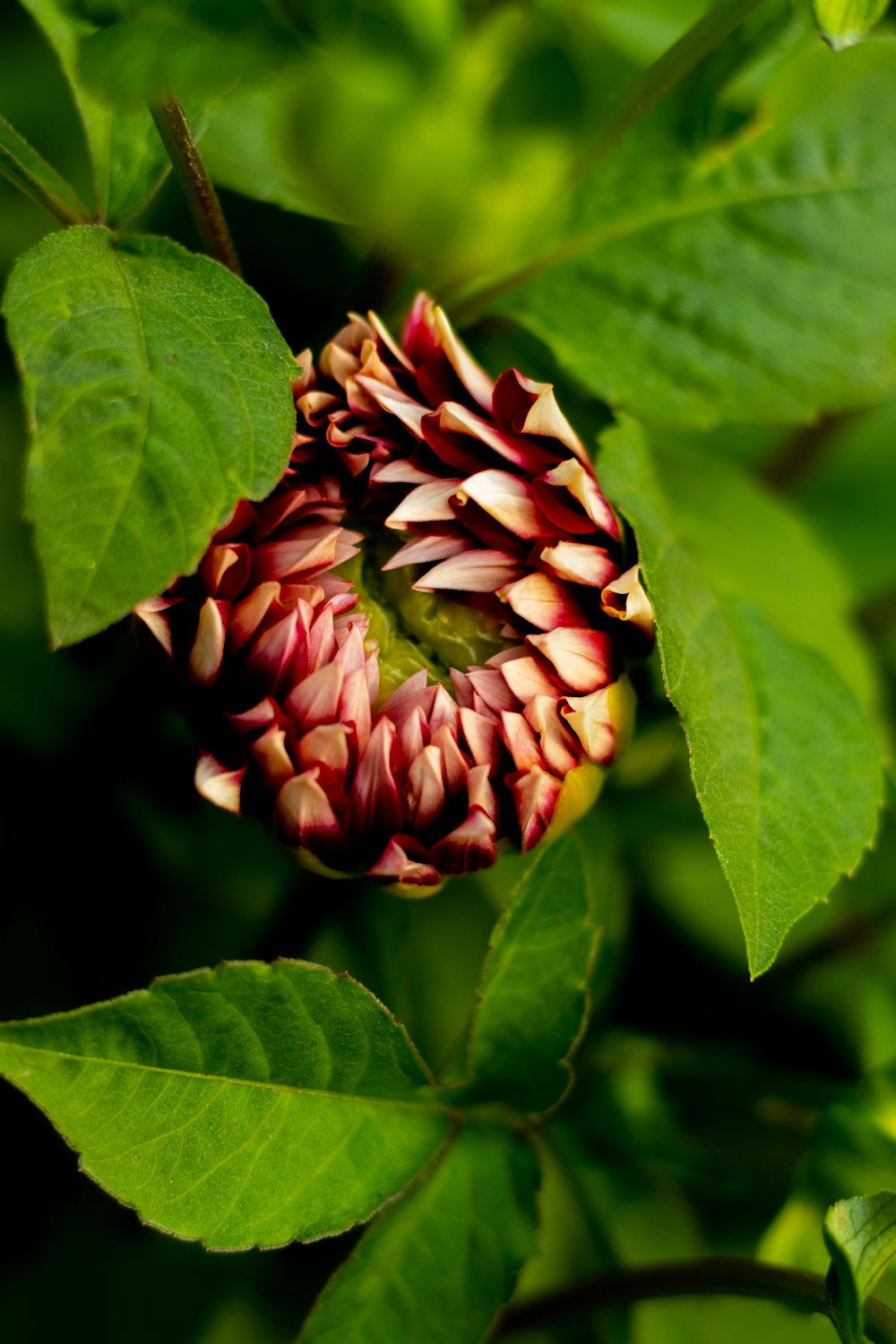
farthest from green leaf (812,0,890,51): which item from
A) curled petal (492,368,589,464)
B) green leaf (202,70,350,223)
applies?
green leaf (202,70,350,223)

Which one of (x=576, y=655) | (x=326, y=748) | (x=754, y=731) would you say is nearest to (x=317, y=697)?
(x=326, y=748)

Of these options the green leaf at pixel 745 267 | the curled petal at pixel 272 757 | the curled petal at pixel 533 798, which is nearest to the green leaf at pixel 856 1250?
the curled petal at pixel 533 798

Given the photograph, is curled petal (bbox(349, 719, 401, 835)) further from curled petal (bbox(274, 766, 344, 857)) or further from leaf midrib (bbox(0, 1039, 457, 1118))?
leaf midrib (bbox(0, 1039, 457, 1118))

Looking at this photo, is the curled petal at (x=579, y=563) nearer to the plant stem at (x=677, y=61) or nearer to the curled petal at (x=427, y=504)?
the curled petal at (x=427, y=504)

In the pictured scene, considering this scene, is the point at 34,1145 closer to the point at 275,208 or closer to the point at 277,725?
the point at 277,725

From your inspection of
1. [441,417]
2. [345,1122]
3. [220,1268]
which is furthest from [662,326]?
[220,1268]

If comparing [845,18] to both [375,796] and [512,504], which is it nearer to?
[512,504]
